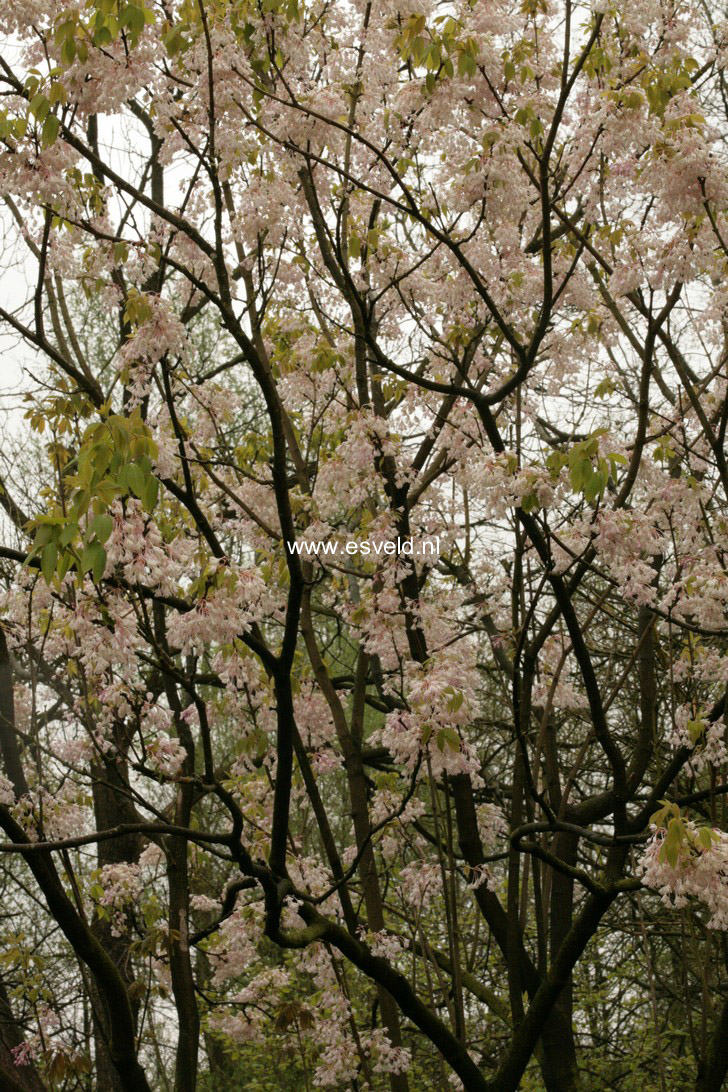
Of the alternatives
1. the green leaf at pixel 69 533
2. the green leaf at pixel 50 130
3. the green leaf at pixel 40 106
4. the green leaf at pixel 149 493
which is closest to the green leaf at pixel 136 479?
the green leaf at pixel 149 493

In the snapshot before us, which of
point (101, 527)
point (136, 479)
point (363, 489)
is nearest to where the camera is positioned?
point (101, 527)

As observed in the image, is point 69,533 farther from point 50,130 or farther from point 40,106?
point 40,106

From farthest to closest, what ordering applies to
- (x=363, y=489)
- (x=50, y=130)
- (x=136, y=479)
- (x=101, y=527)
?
(x=363, y=489) < (x=50, y=130) < (x=136, y=479) < (x=101, y=527)

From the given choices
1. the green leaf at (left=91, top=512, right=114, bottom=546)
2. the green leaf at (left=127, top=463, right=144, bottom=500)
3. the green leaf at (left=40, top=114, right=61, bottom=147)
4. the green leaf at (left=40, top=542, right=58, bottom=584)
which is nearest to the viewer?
the green leaf at (left=91, top=512, right=114, bottom=546)

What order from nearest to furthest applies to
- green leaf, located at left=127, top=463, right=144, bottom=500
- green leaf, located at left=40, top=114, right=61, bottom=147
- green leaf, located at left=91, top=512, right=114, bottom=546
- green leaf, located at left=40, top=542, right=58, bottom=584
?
1. green leaf, located at left=91, top=512, right=114, bottom=546
2. green leaf, located at left=40, top=542, right=58, bottom=584
3. green leaf, located at left=127, top=463, right=144, bottom=500
4. green leaf, located at left=40, top=114, right=61, bottom=147

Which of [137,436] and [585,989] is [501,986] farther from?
[137,436]

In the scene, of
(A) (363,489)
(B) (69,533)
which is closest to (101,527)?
(B) (69,533)

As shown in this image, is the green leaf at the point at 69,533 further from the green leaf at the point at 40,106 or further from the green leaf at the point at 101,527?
the green leaf at the point at 40,106

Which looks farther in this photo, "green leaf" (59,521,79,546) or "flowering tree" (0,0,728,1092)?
"flowering tree" (0,0,728,1092)

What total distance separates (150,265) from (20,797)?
2968 millimetres

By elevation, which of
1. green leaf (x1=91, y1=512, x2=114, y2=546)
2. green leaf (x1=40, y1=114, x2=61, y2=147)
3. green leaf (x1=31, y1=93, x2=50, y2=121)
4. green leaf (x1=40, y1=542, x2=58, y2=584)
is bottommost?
green leaf (x1=91, y1=512, x2=114, y2=546)

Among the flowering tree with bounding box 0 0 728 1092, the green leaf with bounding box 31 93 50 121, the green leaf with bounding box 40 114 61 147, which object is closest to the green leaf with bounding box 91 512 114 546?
the flowering tree with bounding box 0 0 728 1092

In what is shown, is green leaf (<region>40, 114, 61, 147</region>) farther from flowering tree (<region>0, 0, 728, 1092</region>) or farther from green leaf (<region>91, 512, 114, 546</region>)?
green leaf (<region>91, 512, 114, 546</region>)

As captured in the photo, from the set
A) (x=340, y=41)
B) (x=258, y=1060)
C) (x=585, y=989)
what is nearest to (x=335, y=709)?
(x=340, y=41)
